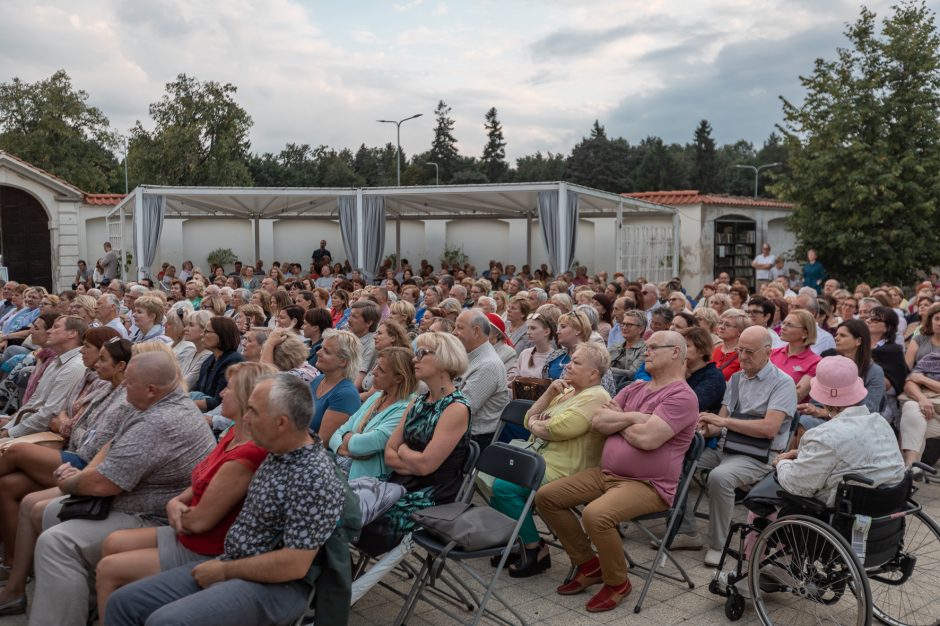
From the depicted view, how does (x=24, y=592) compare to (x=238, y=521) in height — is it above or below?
below

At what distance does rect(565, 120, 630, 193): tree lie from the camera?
70.0 meters

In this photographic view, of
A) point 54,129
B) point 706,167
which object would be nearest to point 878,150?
point 54,129

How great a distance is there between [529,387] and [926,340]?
314 cm

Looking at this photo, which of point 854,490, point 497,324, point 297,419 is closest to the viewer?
point 297,419

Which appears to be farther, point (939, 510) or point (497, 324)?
point (497, 324)

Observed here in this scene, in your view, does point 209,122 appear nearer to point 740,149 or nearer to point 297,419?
point 297,419

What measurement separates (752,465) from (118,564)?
3.23 metres

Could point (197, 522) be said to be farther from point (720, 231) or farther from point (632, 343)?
point (720, 231)

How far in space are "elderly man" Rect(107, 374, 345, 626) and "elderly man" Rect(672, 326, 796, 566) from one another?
2449mm

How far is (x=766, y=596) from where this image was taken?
3965 mm

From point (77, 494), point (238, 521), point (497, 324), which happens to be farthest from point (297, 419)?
point (497, 324)

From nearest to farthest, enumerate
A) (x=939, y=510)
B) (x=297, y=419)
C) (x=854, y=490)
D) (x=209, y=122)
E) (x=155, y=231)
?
(x=297, y=419) → (x=854, y=490) → (x=939, y=510) → (x=155, y=231) → (x=209, y=122)

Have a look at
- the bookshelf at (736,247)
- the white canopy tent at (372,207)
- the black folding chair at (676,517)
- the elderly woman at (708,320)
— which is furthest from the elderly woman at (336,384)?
the bookshelf at (736,247)

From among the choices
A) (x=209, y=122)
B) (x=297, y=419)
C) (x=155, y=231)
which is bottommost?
(x=297, y=419)
